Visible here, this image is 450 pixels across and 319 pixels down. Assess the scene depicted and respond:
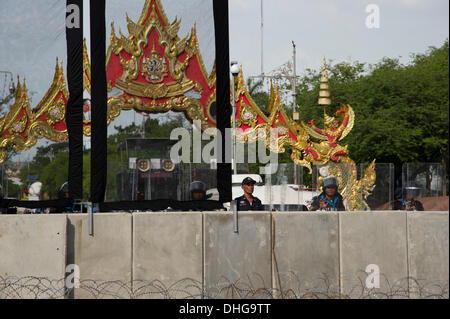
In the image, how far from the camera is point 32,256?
27.6 ft

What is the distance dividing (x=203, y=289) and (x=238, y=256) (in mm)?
583

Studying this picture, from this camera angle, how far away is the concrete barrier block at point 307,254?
851 centimetres

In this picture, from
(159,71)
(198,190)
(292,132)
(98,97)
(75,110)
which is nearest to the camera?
(98,97)

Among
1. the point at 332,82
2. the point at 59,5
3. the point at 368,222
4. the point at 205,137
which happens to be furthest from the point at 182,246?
the point at 332,82

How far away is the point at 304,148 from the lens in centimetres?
2064

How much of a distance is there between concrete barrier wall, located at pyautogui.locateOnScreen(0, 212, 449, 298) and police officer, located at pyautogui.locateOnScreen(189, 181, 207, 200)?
0.91 metres

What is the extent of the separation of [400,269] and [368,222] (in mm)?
678

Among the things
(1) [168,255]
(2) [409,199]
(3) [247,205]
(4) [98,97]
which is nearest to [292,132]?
(2) [409,199]

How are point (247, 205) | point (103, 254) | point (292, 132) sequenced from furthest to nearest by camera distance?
1. point (292, 132)
2. point (247, 205)
3. point (103, 254)

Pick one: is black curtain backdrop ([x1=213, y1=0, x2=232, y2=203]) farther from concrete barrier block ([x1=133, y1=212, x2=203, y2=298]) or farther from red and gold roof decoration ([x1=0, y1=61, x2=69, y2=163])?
red and gold roof decoration ([x1=0, y1=61, x2=69, y2=163])

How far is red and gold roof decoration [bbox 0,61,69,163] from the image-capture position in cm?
938
